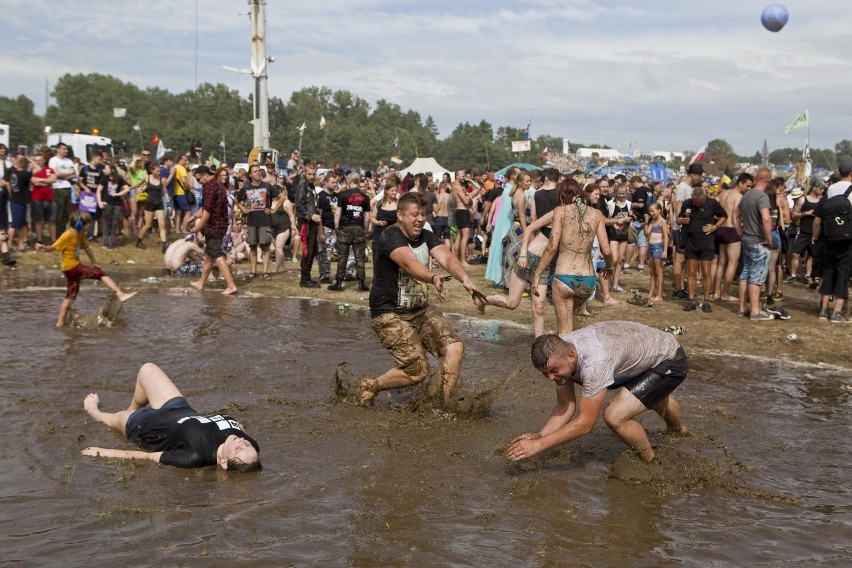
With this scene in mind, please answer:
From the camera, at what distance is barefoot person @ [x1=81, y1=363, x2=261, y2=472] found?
5613 millimetres

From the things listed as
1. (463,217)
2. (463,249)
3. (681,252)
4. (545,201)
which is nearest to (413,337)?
(545,201)

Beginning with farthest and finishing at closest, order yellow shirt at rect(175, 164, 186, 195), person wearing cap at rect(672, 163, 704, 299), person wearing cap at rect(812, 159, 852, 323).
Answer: yellow shirt at rect(175, 164, 186, 195) → person wearing cap at rect(672, 163, 704, 299) → person wearing cap at rect(812, 159, 852, 323)

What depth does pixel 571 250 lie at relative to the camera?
878 centimetres

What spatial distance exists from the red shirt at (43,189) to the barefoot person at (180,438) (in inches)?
476

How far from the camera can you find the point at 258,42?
28922 mm

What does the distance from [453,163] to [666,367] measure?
85309 mm

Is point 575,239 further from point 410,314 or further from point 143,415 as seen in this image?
point 143,415

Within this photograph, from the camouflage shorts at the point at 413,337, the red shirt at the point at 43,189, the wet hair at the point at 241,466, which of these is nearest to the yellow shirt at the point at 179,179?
the red shirt at the point at 43,189

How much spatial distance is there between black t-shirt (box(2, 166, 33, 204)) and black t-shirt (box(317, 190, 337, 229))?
6.61 metres

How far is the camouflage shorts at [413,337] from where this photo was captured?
7.08 meters

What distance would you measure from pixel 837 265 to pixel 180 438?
32.3 ft

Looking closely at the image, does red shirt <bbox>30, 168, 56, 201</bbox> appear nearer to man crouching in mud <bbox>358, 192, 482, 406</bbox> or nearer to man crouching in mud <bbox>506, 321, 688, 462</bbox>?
man crouching in mud <bbox>358, 192, 482, 406</bbox>

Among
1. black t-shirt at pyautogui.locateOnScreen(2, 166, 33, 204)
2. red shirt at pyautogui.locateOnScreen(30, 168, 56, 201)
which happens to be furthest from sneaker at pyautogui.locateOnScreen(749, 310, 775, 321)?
black t-shirt at pyautogui.locateOnScreen(2, 166, 33, 204)

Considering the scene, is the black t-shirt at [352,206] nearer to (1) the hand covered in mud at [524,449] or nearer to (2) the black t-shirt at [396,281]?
(2) the black t-shirt at [396,281]
